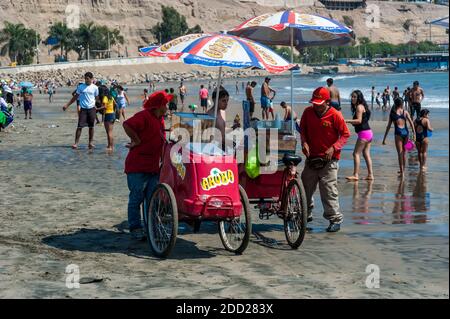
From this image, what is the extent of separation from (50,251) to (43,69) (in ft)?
404

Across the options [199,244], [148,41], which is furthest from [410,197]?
[148,41]

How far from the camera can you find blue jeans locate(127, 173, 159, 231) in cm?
908

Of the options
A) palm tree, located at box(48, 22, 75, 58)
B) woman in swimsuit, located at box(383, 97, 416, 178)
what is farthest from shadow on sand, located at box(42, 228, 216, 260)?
palm tree, located at box(48, 22, 75, 58)

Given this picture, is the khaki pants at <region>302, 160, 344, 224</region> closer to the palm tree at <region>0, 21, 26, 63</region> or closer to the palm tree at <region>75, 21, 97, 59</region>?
the palm tree at <region>0, 21, 26, 63</region>

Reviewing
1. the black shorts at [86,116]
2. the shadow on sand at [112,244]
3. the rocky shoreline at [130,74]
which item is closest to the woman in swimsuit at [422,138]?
the black shorts at [86,116]

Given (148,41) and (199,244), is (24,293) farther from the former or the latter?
(148,41)

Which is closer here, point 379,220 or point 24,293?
point 24,293

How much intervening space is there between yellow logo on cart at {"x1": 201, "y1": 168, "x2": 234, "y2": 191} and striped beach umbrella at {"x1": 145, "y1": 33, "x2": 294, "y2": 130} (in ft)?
3.98

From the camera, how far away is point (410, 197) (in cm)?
1259

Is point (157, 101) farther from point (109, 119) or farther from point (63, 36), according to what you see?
point (63, 36)

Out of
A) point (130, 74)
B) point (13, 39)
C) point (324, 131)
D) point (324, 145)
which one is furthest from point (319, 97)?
point (13, 39)

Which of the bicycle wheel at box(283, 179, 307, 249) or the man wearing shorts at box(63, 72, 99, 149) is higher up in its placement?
the man wearing shorts at box(63, 72, 99, 149)

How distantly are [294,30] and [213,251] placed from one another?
248 inches
